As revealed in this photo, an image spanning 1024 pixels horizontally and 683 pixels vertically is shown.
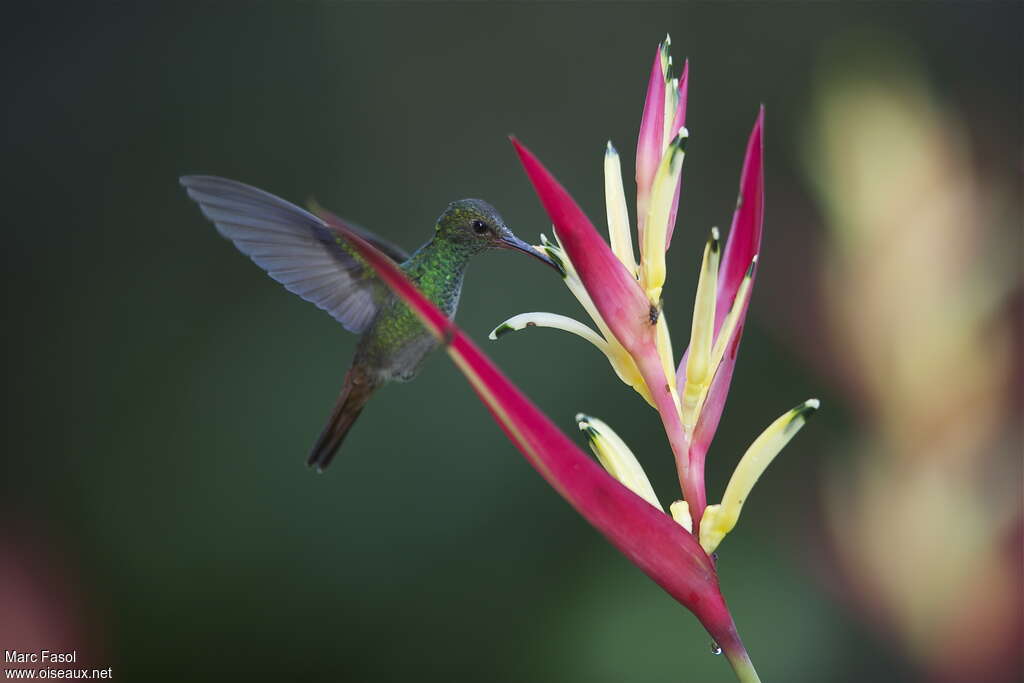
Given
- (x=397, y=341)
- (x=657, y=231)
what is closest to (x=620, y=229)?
(x=657, y=231)

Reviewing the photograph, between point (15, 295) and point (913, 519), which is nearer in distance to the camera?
point (913, 519)

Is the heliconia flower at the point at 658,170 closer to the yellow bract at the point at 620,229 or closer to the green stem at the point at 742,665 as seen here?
the yellow bract at the point at 620,229

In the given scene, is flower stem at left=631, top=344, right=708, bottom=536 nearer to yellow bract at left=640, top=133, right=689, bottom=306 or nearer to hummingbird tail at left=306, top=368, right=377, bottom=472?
yellow bract at left=640, top=133, right=689, bottom=306

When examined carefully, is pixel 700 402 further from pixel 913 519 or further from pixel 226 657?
pixel 226 657

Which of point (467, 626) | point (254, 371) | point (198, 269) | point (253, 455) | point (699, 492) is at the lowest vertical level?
point (467, 626)

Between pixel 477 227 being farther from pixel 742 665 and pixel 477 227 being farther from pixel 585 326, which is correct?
pixel 742 665

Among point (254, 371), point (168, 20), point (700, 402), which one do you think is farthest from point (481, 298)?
point (700, 402)

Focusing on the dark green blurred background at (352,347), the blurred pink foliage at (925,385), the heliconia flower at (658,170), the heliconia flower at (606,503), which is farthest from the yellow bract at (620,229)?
the dark green blurred background at (352,347)
